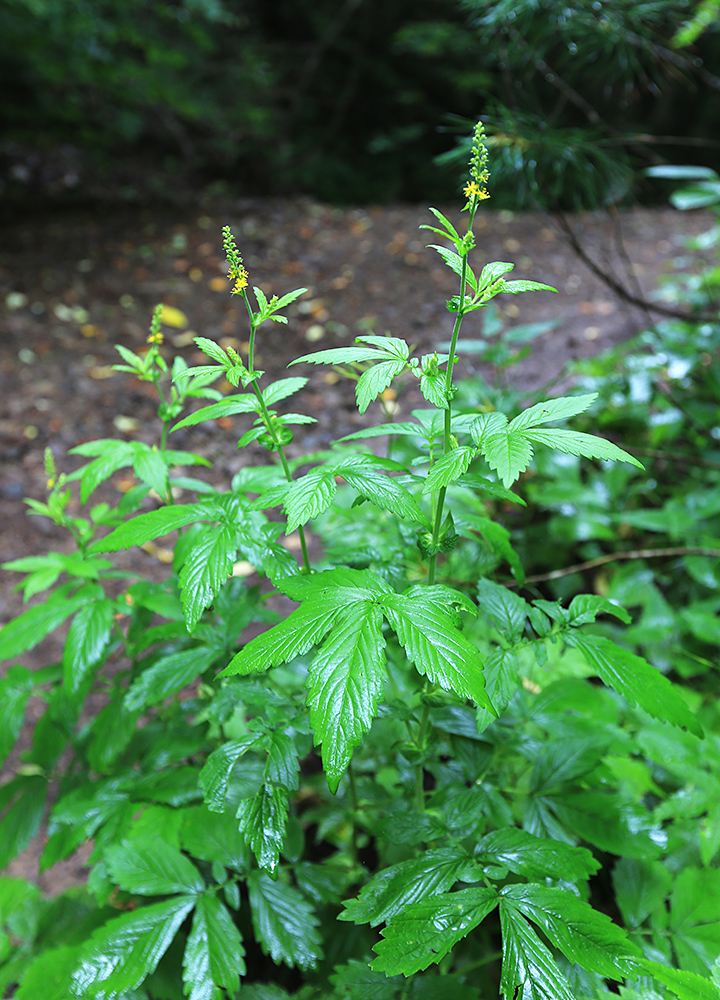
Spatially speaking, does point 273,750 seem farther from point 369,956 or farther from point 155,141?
point 155,141

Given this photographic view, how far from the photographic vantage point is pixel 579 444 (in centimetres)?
82

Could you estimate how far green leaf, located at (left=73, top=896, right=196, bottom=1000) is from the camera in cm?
99

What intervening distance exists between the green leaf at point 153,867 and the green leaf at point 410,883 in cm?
31

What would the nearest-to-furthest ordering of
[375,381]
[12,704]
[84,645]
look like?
1. [375,381]
2. [84,645]
3. [12,704]

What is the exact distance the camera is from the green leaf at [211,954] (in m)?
0.99

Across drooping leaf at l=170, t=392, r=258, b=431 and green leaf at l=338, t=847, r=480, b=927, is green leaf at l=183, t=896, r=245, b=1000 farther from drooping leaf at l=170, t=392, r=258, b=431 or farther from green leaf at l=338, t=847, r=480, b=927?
drooping leaf at l=170, t=392, r=258, b=431

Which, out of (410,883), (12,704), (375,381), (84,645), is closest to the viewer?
(375,381)

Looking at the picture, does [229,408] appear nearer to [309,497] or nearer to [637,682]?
[309,497]

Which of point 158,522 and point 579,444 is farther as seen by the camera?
point 158,522

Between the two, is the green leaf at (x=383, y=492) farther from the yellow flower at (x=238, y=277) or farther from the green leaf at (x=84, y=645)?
the green leaf at (x=84, y=645)

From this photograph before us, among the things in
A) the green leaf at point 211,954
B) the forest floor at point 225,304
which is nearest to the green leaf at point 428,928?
the green leaf at point 211,954

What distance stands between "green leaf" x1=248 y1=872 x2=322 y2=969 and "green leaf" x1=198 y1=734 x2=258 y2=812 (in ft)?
0.92

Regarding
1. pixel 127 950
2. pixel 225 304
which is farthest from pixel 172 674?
pixel 225 304

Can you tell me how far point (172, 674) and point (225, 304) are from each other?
11.1ft
